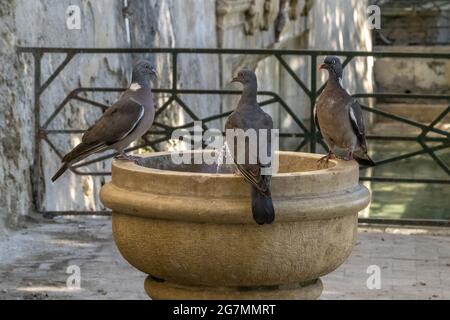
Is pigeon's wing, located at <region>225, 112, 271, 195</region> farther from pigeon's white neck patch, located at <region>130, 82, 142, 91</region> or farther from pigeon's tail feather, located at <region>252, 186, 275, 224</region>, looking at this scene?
pigeon's white neck patch, located at <region>130, 82, 142, 91</region>

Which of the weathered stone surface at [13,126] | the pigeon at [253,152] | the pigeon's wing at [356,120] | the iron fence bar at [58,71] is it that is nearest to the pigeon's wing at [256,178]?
the pigeon at [253,152]

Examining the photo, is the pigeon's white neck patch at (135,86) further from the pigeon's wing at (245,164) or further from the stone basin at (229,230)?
the stone basin at (229,230)

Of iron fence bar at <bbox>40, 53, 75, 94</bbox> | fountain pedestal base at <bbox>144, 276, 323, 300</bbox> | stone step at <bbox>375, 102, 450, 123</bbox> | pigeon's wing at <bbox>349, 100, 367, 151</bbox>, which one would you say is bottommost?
stone step at <bbox>375, 102, 450, 123</bbox>

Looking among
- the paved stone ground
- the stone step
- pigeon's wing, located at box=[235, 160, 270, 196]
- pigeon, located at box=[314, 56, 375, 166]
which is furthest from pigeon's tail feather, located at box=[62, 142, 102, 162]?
the stone step

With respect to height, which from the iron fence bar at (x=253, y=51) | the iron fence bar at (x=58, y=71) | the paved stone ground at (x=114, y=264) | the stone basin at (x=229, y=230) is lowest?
the paved stone ground at (x=114, y=264)

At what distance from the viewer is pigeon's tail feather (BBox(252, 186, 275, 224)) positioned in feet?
15.1

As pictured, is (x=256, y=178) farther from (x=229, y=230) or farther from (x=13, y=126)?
(x=13, y=126)

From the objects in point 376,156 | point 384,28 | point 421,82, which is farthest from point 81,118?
point 384,28

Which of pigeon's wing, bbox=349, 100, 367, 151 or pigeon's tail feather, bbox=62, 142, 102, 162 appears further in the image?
pigeon's tail feather, bbox=62, 142, 102, 162

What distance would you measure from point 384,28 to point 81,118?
15920 millimetres

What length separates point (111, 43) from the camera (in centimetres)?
1012

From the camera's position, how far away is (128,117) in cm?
650

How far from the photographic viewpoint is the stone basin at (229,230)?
4688 mm
